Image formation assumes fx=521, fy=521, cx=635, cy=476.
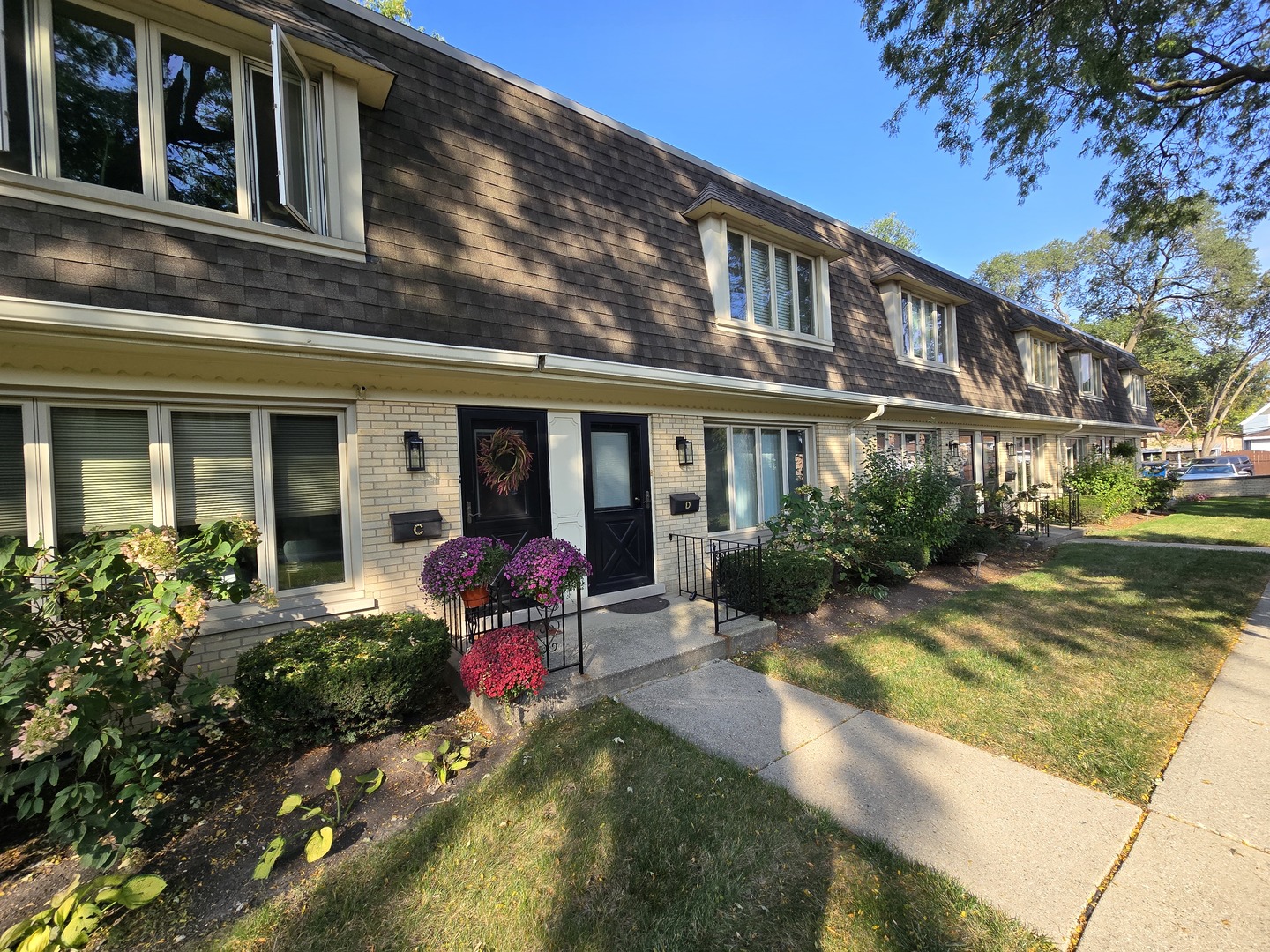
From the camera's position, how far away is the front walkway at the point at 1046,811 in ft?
6.97

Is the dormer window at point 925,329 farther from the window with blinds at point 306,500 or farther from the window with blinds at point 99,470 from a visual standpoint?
the window with blinds at point 99,470

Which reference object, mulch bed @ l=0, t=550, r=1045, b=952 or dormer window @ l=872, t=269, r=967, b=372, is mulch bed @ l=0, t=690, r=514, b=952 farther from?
dormer window @ l=872, t=269, r=967, b=372

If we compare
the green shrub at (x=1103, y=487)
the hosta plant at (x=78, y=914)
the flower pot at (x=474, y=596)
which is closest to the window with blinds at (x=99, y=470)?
the flower pot at (x=474, y=596)

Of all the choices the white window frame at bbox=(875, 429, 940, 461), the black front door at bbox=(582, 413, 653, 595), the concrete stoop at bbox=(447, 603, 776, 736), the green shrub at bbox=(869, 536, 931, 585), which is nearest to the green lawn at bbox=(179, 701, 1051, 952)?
the concrete stoop at bbox=(447, 603, 776, 736)

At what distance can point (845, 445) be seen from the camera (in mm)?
9367

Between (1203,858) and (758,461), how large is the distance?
6.15m

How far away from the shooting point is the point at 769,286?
809cm

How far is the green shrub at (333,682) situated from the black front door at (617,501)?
261 centimetres

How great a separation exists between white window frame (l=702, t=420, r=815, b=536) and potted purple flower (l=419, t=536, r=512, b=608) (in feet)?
12.7

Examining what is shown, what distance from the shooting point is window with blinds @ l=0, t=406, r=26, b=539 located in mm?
3514

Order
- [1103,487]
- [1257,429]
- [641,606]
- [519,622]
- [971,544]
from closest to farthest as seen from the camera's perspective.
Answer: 1. [519,622]
2. [641,606]
3. [971,544]
4. [1103,487]
5. [1257,429]

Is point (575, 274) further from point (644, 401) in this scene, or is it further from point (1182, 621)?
point (1182, 621)

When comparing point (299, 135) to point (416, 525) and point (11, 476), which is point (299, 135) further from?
point (416, 525)

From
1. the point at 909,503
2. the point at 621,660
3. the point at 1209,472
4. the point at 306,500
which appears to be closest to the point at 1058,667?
the point at 909,503
